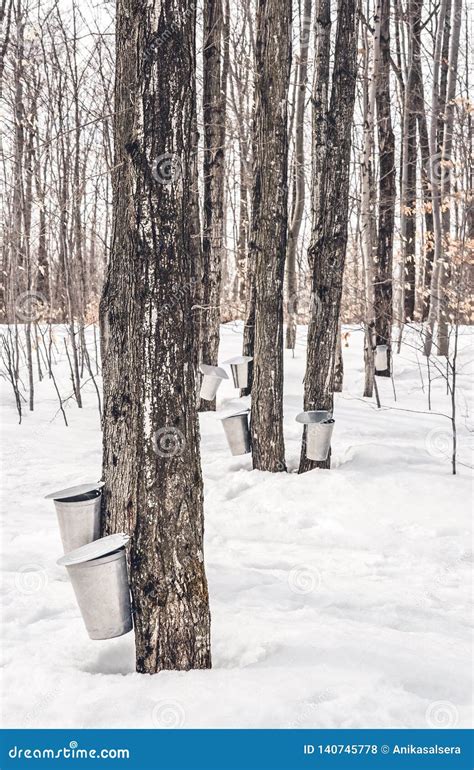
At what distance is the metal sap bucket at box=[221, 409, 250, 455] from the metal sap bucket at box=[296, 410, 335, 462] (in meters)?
0.62

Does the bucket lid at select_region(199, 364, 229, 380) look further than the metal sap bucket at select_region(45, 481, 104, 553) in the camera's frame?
Yes

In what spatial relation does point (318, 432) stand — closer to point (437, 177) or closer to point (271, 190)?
point (271, 190)

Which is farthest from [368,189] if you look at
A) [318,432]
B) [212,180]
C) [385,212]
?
[318,432]

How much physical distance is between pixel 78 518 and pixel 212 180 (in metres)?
6.06

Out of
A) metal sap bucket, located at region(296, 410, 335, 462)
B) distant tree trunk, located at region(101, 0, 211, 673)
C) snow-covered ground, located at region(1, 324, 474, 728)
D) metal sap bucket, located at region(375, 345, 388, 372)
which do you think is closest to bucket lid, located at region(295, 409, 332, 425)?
metal sap bucket, located at region(296, 410, 335, 462)

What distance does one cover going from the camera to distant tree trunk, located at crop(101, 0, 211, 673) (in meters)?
2.27

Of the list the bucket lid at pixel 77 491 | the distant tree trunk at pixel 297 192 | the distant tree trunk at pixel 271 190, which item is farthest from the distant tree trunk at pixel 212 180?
the bucket lid at pixel 77 491

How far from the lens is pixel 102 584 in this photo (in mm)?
2340

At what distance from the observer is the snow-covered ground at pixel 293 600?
2.25 metres

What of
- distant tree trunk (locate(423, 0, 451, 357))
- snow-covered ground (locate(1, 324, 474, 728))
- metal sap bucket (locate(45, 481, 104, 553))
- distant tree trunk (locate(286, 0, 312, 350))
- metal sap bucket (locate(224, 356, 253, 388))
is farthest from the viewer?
distant tree trunk (locate(286, 0, 312, 350))

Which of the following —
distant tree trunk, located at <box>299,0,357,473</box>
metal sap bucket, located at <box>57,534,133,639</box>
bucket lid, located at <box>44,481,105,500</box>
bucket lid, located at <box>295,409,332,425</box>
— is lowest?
metal sap bucket, located at <box>57,534,133,639</box>

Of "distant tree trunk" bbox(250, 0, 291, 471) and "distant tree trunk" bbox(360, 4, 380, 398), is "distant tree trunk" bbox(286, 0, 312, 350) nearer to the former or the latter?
"distant tree trunk" bbox(360, 4, 380, 398)

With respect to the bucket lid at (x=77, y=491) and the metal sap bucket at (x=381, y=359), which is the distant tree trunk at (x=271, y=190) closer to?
the bucket lid at (x=77, y=491)
